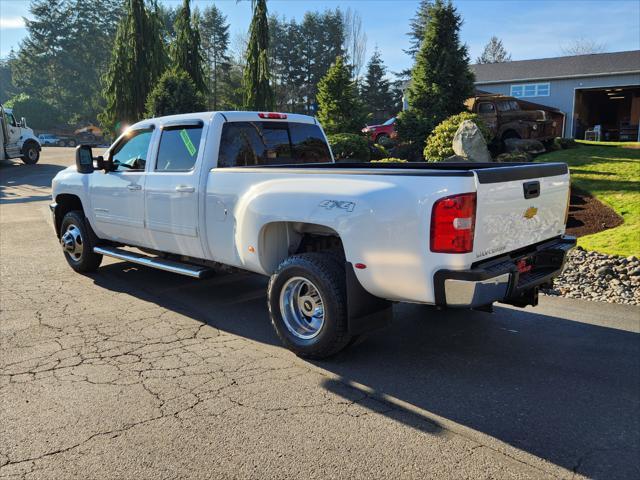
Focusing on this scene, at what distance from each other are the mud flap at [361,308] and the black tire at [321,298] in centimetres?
10

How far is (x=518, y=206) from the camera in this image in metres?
3.96

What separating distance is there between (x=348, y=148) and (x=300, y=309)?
13312 mm

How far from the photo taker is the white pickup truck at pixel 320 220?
3623 millimetres

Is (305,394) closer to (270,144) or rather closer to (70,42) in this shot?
(270,144)

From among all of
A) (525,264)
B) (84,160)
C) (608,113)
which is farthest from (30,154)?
(608,113)

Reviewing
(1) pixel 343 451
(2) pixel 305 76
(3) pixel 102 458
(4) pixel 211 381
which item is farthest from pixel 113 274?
(2) pixel 305 76

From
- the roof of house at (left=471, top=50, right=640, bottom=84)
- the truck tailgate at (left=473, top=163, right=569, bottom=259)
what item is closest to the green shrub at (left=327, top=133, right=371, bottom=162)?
the truck tailgate at (left=473, top=163, right=569, bottom=259)

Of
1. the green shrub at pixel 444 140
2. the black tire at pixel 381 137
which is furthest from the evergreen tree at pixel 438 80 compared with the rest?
the black tire at pixel 381 137

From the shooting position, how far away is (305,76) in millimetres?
68625

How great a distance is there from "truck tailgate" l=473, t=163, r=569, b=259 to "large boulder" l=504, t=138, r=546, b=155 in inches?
542

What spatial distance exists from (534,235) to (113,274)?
5527mm

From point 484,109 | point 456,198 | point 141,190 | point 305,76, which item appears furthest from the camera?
point 305,76

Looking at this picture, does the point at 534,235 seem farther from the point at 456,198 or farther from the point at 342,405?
the point at 342,405

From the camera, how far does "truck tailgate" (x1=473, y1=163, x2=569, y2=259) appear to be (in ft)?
11.9
